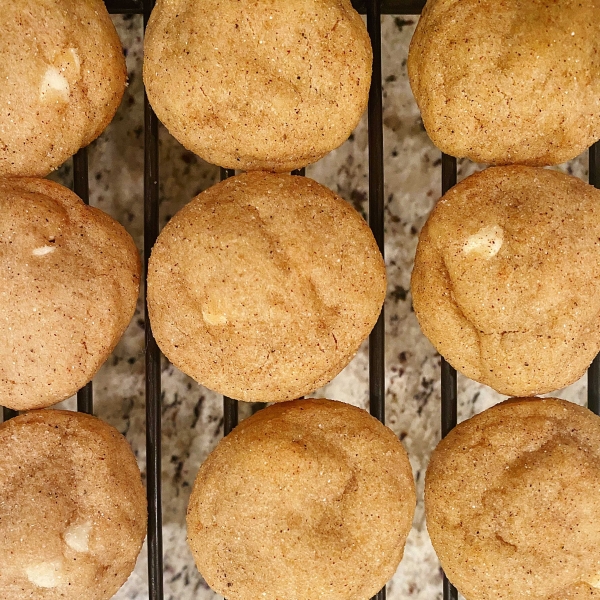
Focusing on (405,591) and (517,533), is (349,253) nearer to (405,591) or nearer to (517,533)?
(517,533)

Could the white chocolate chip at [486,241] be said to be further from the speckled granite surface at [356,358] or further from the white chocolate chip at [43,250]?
the white chocolate chip at [43,250]

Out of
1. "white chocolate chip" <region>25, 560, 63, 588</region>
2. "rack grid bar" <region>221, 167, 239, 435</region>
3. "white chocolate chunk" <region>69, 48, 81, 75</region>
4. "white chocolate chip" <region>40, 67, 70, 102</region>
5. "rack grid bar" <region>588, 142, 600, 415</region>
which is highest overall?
"white chocolate chunk" <region>69, 48, 81, 75</region>

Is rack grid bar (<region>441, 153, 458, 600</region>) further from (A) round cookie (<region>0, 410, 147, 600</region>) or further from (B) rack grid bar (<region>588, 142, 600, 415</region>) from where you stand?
(A) round cookie (<region>0, 410, 147, 600</region>)

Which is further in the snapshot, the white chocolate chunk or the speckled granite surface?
the speckled granite surface

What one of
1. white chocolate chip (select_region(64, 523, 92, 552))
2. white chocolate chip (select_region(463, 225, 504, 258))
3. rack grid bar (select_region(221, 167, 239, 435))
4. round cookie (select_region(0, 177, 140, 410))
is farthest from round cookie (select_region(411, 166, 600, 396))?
white chocolate chip (select_region(64, 523, 92, 552))

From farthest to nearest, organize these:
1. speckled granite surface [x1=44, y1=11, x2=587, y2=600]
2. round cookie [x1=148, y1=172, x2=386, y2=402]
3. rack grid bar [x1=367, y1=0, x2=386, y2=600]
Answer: speckled granite surface [x1=44, y1=11, x2=587, y2=600] → rack grid bar [x1=367, y1=0, x2=386, y2=600] → round cookie [x1=148, y1=172, x2=386, y2=402]

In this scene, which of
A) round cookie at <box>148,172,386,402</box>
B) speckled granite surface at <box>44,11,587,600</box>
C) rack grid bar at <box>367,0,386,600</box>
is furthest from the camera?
speckled granite surface at <box>44,11,587,600</box>

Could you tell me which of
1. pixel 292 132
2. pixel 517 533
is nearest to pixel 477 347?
pixel 517 533
